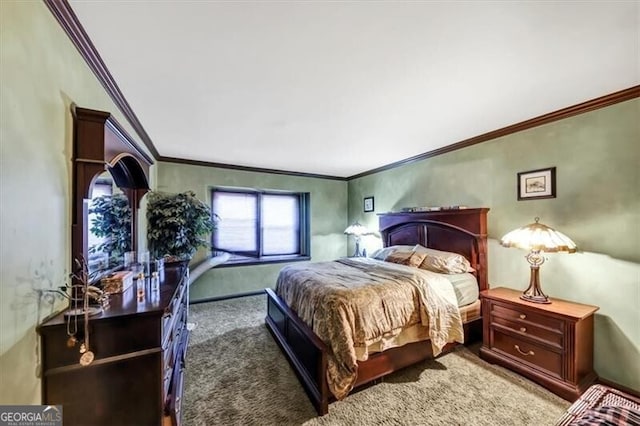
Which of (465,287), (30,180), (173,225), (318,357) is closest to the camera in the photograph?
(30,180)

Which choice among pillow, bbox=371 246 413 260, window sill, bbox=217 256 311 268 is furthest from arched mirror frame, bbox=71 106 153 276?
pillow, bbox=371 246 413 260

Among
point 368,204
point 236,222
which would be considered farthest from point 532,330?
point 236,222

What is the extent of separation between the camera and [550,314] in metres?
2.12

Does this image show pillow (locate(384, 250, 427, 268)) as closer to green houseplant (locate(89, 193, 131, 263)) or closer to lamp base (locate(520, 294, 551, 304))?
Result: lamp base (locate(520, 294, 551, 304))

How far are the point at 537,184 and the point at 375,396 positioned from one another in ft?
8.50

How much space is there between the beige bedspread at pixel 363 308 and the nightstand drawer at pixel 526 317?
0.38 meters

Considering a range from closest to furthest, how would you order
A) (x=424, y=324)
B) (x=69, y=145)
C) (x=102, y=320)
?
(x=102, y=320)
(x=69, y=145)
(x=424, y=324)

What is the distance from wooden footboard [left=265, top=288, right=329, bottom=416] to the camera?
1924 millimetres

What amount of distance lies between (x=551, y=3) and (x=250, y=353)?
11.3 ft

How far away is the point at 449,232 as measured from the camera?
3.40 m

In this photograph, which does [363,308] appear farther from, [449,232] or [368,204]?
[368,204]

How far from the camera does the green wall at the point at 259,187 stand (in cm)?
428

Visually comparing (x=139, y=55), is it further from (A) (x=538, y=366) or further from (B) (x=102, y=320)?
(A) (x=538, y=366)

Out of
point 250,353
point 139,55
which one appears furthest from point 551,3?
point 250,353
